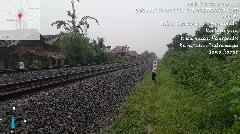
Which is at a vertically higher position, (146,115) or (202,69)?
(202,69)

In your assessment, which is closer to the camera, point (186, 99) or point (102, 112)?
point (102, 112)

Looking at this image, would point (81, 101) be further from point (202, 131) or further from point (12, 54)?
point (12, 54)

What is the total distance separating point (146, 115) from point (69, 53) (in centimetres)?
3774

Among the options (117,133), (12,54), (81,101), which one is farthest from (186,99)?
(12,54)

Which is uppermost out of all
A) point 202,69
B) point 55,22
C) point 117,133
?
point 55,22

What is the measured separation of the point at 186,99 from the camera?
10.9m

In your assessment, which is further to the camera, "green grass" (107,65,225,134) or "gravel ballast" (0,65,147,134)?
"green grass" (107,65,225,134)

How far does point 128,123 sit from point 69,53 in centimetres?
3854

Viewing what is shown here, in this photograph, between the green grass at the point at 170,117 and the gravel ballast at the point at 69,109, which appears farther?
the green grass at the point at 170,117

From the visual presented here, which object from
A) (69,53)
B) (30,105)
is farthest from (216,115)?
(69,53)

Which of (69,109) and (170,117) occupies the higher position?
(69,109)

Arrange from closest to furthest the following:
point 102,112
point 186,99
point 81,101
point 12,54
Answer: point 102,112
point 81,101
point 186,99
point 12,54

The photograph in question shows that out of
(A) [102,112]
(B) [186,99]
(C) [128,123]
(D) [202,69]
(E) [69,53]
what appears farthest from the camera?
(E) [69,53]

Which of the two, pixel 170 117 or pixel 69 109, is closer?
pixel 170 117
